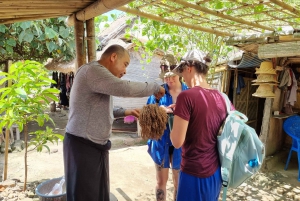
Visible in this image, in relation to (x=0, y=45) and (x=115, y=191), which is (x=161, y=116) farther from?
(x=0, y=45)

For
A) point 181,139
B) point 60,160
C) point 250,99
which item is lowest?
point 60,160

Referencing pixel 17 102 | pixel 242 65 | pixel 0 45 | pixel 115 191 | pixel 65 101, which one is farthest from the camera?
pixel 65 101

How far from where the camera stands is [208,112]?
1692mm

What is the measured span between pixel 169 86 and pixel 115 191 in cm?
219

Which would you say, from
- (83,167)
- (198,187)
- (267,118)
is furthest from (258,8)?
(267,118)

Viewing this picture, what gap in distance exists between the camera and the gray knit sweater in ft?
5.39

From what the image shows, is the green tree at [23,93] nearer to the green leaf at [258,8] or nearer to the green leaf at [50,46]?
the green leaf at [50,46]

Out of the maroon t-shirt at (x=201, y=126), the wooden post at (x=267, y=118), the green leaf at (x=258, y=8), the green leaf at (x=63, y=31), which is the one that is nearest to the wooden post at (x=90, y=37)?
the maroon t-shirt at (x=201, y=126)

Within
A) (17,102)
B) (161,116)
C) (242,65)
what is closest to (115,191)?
(17,102)

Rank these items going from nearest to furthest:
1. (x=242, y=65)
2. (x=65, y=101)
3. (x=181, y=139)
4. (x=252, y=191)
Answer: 1. (x=181, y=139)
2. (x=252, y=191)
3. (x=242, y=65)
4. (x=65, y=101)

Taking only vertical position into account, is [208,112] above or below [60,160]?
above

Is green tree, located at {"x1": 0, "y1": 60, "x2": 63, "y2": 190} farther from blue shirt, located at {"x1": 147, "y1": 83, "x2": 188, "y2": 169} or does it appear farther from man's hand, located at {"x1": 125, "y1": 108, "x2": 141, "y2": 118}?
blue shirt, located at {"x1": 147, "y1": 83, "x2": 188, "y2": 169}

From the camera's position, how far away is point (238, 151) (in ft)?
5.76

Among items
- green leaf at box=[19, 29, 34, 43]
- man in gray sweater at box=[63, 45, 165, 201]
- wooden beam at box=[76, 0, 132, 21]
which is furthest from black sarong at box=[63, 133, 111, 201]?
green leaf at box=[19, 29, 34, 43]
